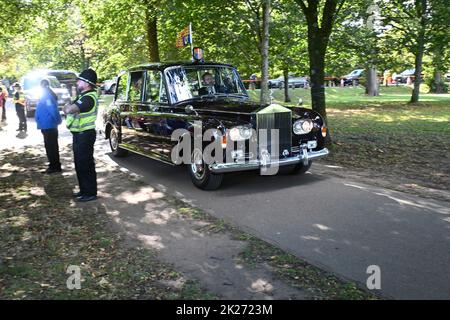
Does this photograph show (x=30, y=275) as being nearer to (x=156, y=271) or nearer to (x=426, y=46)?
(x=156, y=271)

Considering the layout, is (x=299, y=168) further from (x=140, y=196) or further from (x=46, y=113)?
(x=46, y=113)

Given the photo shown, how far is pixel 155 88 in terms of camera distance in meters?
8.70

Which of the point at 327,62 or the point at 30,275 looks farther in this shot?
the point at 327,62

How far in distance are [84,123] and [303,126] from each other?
355cm

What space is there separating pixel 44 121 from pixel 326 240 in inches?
257

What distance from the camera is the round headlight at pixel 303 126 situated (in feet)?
24.8

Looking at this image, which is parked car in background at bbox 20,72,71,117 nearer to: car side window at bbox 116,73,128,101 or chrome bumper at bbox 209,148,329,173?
car side window at bbox 116,73,128,101

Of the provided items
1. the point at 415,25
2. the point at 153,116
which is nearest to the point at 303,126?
the point at 153,116

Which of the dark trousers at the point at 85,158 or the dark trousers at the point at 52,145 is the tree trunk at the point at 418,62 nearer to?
the dark trousers at the point at 52,145

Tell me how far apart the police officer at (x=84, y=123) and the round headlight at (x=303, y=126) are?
326 centimetres

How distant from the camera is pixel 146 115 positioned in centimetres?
878

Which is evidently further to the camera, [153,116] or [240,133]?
[153,116]

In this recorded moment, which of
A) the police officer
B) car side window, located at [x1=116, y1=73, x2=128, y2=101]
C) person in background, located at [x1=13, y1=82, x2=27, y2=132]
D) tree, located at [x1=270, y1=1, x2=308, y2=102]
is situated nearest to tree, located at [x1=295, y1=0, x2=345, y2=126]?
car side window, located at [x1=116, y1=73, x2=128, y2=101]
